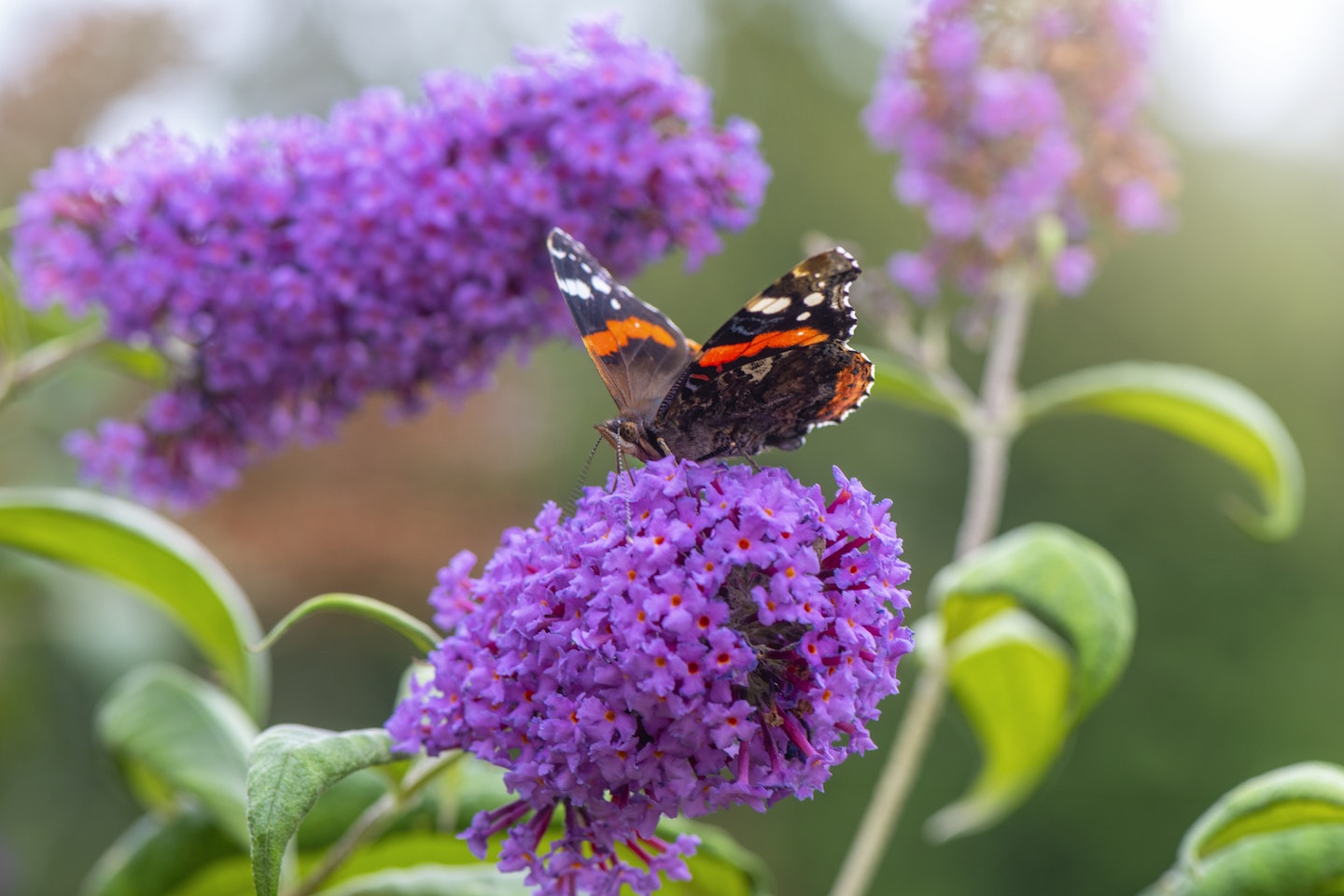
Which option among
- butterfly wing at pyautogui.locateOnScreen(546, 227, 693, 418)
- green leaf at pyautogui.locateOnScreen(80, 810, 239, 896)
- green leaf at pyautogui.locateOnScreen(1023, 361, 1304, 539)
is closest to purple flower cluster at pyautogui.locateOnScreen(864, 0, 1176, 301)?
green leaf at pyautogui.locateOnScreen(1023, 361, 1304, 539)

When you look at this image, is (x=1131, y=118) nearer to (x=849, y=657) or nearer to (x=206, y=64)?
(x=849, y=657)

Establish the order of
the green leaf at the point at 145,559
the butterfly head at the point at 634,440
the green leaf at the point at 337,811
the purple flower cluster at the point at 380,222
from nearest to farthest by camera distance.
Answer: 1. the butterfly head at the point at 634,440
2. the green leaf at the point at 337,811
3. the green leaf at the point at 145,559
4. the purple flower cluster at the point at 380,222

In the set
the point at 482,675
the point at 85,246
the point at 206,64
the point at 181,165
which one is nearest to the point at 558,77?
the point at 181,165

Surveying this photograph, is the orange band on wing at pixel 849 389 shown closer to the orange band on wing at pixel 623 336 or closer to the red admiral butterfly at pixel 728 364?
the red admiral butterfly at pixel 728 364

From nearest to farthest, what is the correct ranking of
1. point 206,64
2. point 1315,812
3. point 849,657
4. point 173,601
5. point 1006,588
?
point 849,657 → point 1315,812 → point 1006,588 → point 173,601 → point 206,64

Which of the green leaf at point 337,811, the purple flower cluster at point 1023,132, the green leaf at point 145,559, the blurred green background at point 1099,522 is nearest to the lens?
the green leaf at point 337,811

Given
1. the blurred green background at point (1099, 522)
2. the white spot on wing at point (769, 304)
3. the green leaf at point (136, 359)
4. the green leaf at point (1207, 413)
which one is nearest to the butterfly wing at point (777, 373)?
the white spot on wing at point (769, 304)

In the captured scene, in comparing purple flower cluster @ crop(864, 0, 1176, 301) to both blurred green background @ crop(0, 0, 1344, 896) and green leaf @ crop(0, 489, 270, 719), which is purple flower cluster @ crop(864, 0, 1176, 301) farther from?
blurred green background @ crop(0, 0, 1344, 896)
